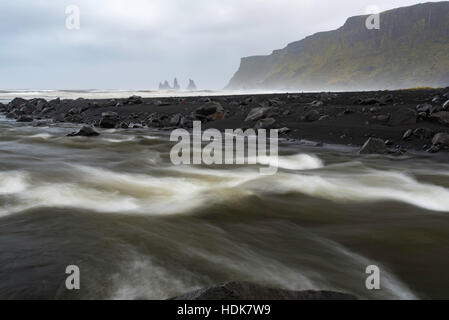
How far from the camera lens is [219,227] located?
5.18 metres

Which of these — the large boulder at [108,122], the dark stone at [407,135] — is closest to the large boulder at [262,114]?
the dark stone at [407,135]

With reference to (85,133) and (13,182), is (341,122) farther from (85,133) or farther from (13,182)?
(13,182)

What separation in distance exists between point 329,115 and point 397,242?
1157 cm

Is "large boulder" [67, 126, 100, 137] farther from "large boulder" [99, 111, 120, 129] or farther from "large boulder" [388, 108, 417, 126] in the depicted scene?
"large boulder" [388, 108, 417, 126]

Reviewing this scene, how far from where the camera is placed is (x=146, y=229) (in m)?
4.82

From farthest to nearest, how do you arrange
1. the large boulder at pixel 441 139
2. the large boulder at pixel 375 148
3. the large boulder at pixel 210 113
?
the large boulder at pixel 210 113 < the large boulder at pixel 375 148 < the large boulder at pixel 441 139

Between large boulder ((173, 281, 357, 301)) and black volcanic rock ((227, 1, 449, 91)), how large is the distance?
14004cm

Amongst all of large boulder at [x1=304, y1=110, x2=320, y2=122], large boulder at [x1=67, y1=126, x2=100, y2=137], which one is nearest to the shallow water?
large boulder at [x1=67, y1=126, x2=100, y2=137]

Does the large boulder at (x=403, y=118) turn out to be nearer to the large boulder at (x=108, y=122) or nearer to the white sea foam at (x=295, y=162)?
the white sea foam at (x=295, y=162)

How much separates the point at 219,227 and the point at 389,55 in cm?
17523

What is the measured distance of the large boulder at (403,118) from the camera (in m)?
12.6

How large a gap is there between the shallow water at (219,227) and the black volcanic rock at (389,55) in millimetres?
135479

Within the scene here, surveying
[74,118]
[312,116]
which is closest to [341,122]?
[312,116]
